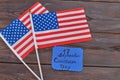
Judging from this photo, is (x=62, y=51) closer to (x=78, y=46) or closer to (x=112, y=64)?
(x=78, y=46)

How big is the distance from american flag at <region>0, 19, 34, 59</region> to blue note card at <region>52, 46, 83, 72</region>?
13 centimetres

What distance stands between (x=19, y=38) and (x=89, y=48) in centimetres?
34

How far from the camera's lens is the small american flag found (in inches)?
57.6

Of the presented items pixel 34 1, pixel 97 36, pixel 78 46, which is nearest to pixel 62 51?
pixel 78 46

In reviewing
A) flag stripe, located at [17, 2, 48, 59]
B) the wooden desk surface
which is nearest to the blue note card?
the wooden desk surface

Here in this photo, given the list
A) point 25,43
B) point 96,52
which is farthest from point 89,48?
point 25,43

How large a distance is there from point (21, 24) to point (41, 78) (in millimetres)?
280

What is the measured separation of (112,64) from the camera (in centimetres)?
145

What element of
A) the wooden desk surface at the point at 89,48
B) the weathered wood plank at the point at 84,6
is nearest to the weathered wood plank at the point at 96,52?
the wooden desk surface at the point at 89,48

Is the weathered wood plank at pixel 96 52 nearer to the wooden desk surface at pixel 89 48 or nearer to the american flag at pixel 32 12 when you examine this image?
the wooden desk surface at pixel 89 48

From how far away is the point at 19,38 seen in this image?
144 centimetres

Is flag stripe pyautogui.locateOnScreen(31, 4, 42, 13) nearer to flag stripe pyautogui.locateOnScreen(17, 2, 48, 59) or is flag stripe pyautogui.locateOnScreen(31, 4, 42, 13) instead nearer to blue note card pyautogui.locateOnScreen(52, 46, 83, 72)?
flag stripe pyautogui.locateOnScreen(17, 2, 48, 59)

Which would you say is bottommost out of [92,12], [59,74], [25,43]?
[59,74]

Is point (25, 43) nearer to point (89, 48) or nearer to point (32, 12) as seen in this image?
point (32, 12)
